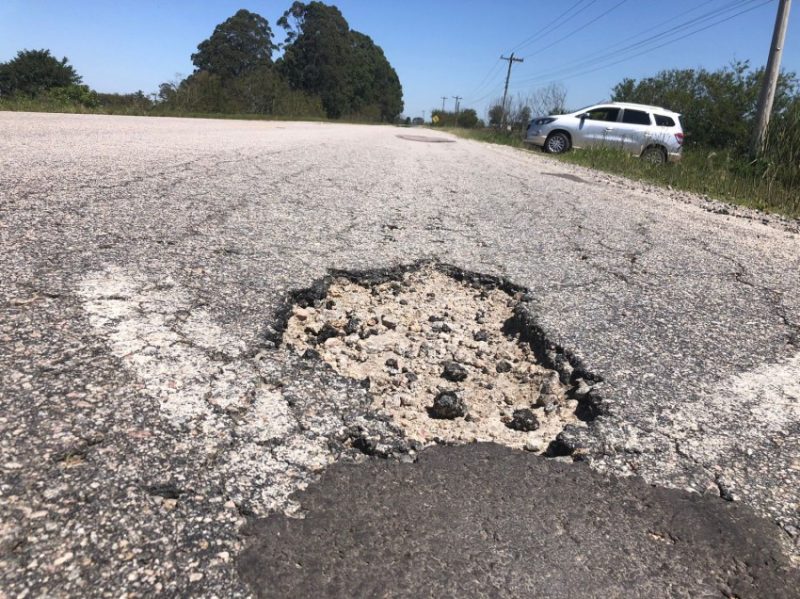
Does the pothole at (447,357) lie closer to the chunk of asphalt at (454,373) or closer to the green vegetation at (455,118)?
the chunk of asphalt at (454,373)

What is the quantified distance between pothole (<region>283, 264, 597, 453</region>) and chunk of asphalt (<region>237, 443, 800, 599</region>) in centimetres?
25

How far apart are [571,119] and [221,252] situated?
14.5 m

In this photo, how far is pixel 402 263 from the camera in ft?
10.3

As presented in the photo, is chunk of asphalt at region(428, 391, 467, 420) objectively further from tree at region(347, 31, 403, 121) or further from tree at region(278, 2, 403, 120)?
tree at region(347, 31, 403, 121)

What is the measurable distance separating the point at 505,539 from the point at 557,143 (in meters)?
15.8

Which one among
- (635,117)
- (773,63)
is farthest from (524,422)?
(635,117)

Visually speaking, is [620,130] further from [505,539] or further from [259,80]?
[259,80]

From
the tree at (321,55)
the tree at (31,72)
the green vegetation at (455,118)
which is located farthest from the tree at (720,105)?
the green vegetation at (455,118)

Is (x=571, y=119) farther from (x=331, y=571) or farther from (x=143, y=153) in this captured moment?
(x=331, y=571)

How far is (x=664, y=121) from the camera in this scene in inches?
568

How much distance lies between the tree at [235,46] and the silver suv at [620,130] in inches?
1923

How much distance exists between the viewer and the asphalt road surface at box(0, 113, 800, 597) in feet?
3.55

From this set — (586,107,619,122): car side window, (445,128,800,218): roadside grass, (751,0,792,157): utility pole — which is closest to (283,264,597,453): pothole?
(445,128,800,218): roadside grass

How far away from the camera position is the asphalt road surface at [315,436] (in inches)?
42.6
